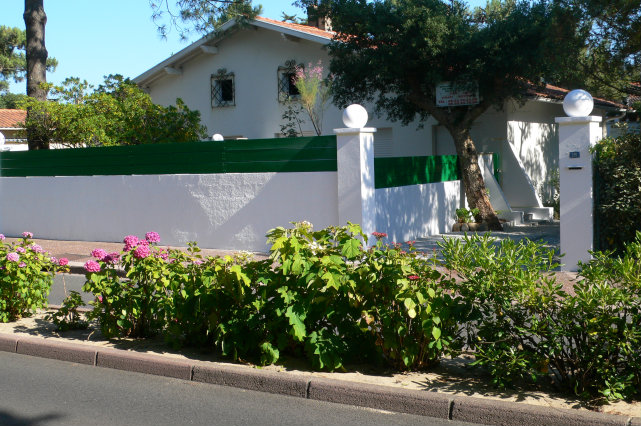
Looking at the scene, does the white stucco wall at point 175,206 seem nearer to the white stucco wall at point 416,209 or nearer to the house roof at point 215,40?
the white stucco wall at point 416,209

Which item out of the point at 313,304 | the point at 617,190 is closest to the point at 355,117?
the point at 617,190

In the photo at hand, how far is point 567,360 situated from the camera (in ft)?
16.8

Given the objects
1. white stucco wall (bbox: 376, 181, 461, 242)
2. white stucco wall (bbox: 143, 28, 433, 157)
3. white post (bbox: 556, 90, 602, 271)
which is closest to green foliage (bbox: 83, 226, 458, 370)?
white post (bbox: 556, 90, 602, 271)

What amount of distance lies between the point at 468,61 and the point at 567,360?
11952 millimetres

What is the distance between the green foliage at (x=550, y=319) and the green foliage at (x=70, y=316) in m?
4.00

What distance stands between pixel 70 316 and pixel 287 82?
638 inches

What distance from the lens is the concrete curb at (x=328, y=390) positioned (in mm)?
4766

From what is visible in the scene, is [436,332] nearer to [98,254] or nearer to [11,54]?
[98,254]

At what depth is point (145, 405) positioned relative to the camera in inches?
218

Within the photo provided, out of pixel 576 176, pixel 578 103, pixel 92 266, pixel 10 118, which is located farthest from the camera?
pixel 10 118

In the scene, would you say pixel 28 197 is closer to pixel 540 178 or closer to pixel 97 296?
pixel 97 296

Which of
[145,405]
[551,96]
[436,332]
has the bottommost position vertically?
[145,405]

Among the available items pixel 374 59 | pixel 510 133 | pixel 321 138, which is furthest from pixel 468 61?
pixel 321 138

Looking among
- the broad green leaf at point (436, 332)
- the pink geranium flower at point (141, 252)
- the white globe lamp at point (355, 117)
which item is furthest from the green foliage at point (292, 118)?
the broad green leaf at point (436, 332)
